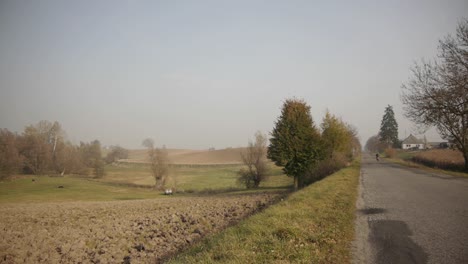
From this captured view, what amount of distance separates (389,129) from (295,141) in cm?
7745

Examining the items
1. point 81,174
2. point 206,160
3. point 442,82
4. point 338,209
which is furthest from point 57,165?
point 442,82

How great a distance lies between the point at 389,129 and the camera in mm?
83438

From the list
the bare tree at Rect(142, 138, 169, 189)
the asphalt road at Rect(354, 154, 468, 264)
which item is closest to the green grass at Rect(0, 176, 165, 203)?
the bare tree at Rect(142, 138, 169, 189)

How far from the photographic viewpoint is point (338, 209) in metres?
8.84

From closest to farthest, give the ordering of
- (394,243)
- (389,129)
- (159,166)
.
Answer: (394,243) → (159,166) → (389,129)

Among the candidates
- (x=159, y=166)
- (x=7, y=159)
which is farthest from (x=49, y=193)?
(x=159, y=166)

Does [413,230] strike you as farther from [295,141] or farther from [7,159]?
[7,159]

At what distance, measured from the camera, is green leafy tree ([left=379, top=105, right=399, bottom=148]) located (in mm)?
83062

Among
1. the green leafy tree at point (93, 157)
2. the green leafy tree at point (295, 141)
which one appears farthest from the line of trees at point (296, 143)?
the green leafy tree at point (93, 157)

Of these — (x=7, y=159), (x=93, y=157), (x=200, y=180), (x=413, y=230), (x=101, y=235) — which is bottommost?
(x=200, y=180)

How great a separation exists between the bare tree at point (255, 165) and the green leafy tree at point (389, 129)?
212ft

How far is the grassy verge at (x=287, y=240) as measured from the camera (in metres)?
4.97

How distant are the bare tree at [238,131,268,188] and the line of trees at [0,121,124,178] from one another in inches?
1437

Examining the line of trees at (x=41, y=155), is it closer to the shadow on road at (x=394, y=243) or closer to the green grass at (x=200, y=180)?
the green grass at (x=200, y=180)
